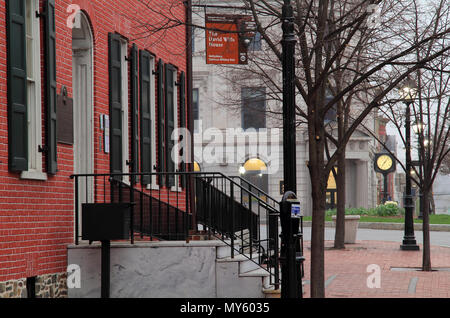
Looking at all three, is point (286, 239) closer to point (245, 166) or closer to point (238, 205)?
point (238, 205)

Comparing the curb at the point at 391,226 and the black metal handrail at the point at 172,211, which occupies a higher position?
the black metal handrail at the point at 172,211

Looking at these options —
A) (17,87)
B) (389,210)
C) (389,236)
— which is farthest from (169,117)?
(389,210)

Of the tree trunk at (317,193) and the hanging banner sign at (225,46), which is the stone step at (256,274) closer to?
the tree trunk at (317,193)

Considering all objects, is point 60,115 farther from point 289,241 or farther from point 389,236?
point 389,236

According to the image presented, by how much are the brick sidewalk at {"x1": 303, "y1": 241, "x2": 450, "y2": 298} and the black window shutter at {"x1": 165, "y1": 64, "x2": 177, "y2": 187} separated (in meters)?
3.39

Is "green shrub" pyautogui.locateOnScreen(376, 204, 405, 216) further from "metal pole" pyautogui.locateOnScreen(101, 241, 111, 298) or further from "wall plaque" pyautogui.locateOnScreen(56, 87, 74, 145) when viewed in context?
"metal pole" pyautogui.locateOnScreen(101, 241, 111, 298)

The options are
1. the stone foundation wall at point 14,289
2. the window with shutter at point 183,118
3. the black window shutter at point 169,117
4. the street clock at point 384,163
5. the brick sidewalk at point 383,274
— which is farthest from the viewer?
the street clock at point 384,163

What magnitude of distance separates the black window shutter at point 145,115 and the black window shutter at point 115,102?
900 millimetres

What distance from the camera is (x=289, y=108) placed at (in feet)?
30.5

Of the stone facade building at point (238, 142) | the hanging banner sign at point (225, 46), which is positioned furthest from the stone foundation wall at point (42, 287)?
the stone facade building at point (238, 142)

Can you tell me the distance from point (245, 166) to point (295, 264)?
38634 mm

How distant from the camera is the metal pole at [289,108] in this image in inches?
365

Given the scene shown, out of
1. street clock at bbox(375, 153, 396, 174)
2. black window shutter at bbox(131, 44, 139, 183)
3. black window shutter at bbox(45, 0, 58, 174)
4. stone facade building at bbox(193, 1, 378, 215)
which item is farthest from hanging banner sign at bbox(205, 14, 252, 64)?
stone facade building at bbox(193, 1, 378, 215)

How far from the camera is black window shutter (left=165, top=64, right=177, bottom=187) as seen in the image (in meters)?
15.4
